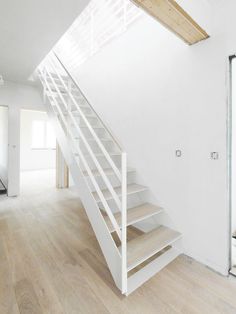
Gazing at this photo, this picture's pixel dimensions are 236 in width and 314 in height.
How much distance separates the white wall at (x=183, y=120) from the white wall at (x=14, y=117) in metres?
2.67

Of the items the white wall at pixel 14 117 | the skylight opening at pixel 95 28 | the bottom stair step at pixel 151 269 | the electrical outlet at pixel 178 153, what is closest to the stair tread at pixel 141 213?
the bottom stair step at pixel 151 269

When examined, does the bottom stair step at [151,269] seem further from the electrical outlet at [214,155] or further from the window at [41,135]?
the window at [41,135]

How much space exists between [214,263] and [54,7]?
3.13 meters

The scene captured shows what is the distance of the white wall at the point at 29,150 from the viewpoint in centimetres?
856

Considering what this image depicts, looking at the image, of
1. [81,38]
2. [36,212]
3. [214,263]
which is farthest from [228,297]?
[81,38]

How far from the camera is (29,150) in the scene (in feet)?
28.7

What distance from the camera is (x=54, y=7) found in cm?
188

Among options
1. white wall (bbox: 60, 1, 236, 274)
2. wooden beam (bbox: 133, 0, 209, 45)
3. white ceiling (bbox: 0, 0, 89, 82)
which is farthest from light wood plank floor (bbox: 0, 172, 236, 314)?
white ceiling (bbox: 0, 0, 89, 82)

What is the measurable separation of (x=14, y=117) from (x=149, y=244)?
4.16 m

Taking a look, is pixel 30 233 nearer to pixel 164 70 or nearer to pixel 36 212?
pixel 36 212

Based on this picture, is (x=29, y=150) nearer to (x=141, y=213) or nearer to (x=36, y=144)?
(x=36, y=144)

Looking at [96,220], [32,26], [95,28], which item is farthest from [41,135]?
[96,220]

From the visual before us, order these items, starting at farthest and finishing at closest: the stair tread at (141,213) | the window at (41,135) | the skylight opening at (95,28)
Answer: the window at (41,135) → the skylight opening at (95,28) → the stair tread at (141,213)

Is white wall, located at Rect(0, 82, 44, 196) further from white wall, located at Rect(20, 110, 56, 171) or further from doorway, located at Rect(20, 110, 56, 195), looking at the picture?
white wall, located at Rect(20, 110, 56, 171)
